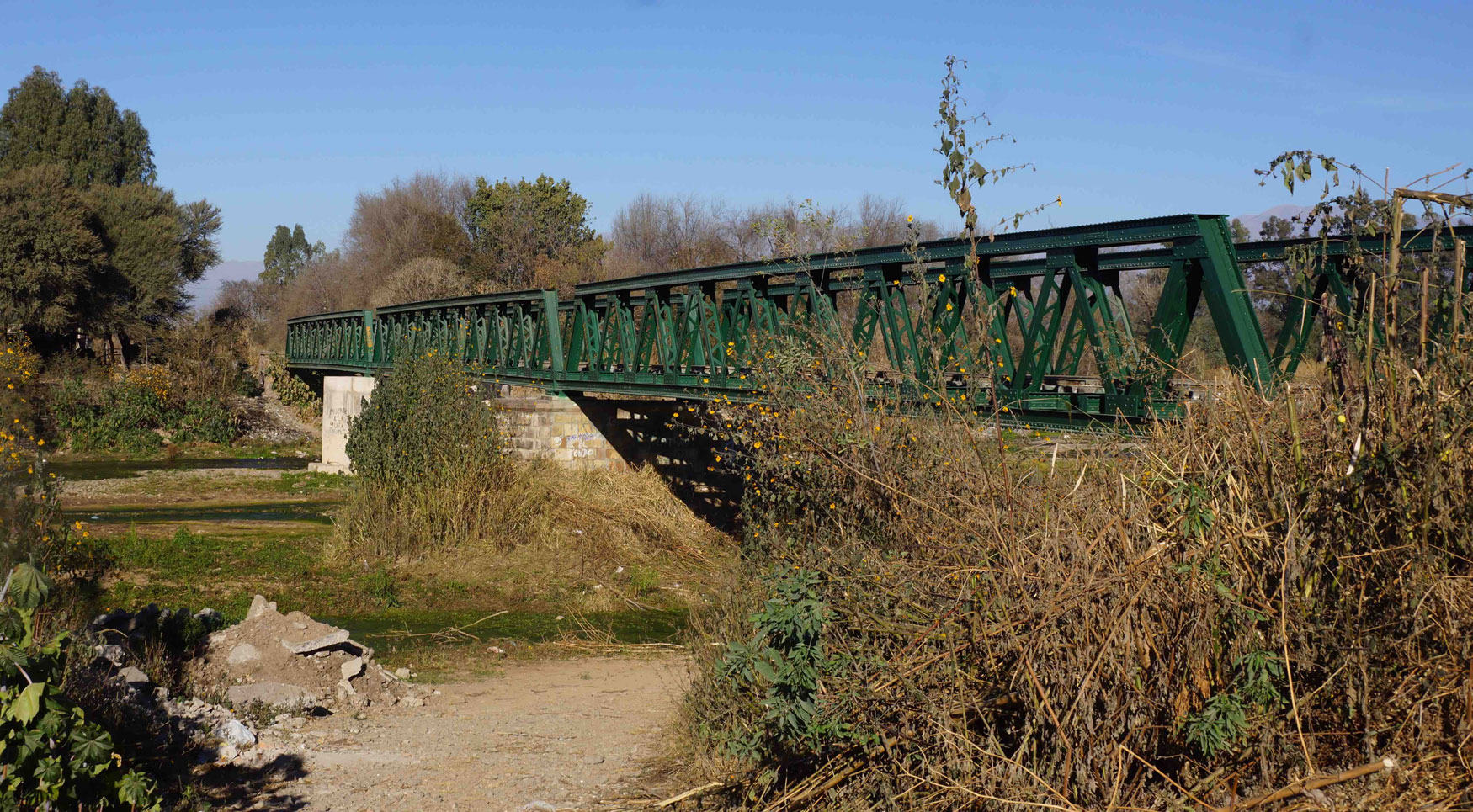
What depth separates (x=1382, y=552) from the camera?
3678 mm

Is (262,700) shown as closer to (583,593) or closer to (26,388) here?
(583,593)

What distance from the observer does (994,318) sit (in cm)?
778

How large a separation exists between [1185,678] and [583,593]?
10.1 m

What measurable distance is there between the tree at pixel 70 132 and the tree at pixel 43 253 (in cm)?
951

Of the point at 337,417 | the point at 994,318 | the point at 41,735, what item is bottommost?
the point at 41,735

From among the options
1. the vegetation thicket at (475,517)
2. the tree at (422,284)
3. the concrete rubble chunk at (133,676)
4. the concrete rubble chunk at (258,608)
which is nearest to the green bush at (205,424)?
the tree at (422,284)

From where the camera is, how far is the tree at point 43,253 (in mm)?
32750

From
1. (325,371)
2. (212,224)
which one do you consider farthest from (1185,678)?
(212,224)

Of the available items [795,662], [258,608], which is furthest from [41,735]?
[258,608]

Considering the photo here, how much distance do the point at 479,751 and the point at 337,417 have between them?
20.9 m

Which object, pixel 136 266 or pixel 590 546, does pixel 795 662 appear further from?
pixel 136 266

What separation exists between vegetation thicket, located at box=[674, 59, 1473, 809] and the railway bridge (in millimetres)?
453

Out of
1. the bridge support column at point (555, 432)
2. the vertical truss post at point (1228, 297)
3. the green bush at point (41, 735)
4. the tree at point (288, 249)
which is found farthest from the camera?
the tree at point (288, 249)

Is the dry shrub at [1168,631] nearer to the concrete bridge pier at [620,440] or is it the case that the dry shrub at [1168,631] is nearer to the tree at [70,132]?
the concrete bridge pier at [620,440]
